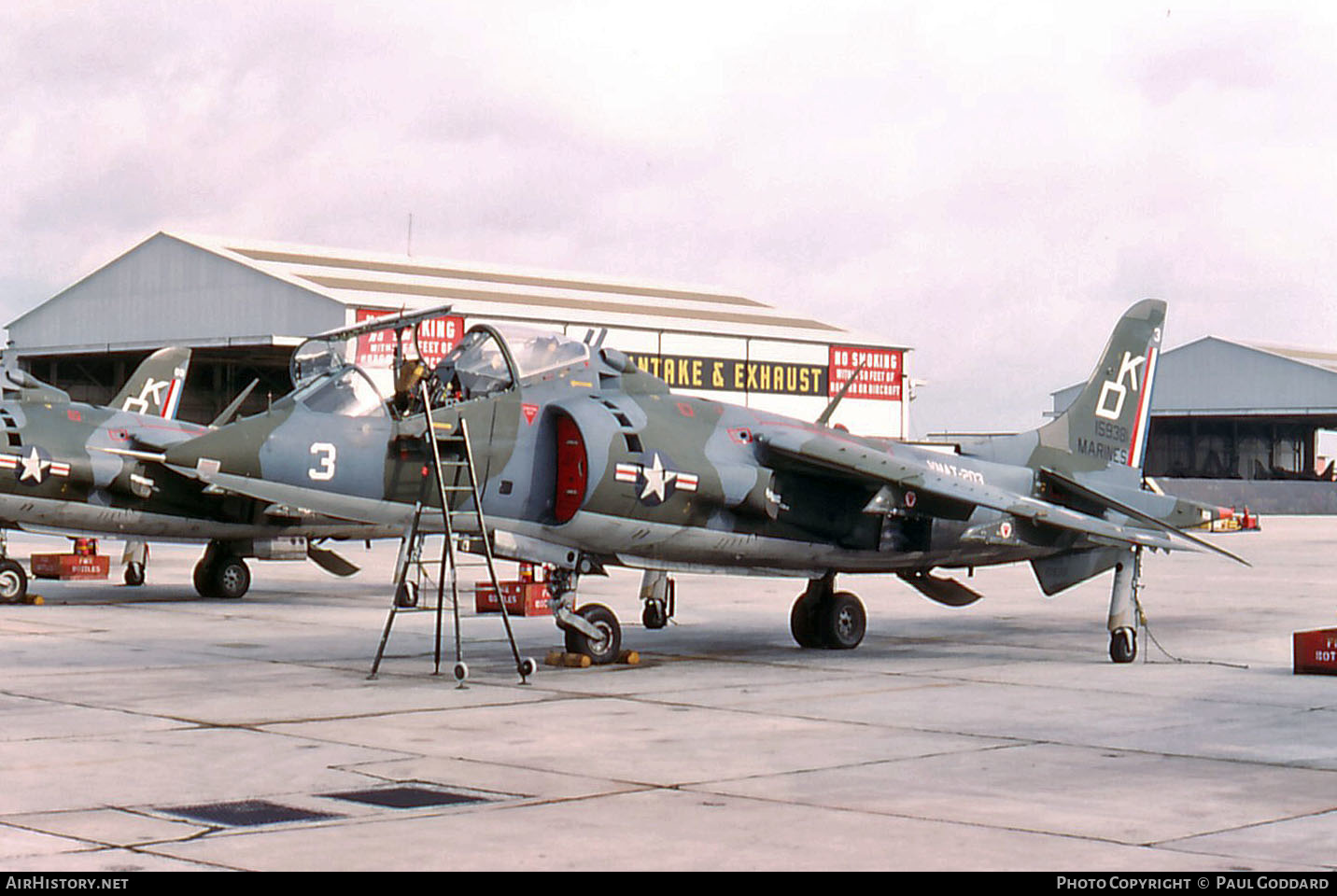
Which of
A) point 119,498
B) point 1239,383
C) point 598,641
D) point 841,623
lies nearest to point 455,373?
point 598,641

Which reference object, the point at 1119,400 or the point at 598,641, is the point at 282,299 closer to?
the point at 1119,400

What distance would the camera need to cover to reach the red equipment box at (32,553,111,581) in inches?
1049

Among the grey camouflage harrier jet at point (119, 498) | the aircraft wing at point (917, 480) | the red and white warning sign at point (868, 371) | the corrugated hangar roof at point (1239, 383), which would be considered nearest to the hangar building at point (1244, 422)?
the corrugated hangar roof at point (1239, 383)

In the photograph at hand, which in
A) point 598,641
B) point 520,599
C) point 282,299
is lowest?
point 598,641

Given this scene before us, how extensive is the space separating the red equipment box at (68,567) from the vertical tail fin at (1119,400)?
16499mm

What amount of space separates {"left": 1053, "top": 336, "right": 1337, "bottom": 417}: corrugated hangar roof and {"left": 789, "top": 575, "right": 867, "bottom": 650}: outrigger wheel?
6361cm

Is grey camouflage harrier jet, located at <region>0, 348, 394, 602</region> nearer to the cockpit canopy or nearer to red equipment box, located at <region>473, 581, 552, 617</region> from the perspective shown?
red equipment box, located at <region>473, 581, 552, 617</region>

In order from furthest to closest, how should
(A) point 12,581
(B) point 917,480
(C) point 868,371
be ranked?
(C) point 868,371, (A) point 12,581, (B) point 917,480

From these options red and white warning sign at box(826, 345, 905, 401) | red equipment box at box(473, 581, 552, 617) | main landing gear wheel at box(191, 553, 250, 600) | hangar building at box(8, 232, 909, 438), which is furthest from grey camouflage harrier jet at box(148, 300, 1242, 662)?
red and white warning sign at box(826, 345, 905, 401)

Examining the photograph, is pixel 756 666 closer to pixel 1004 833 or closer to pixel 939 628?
pixel 939 628

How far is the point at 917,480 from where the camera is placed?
1599 cm

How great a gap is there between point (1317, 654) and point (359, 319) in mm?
34249

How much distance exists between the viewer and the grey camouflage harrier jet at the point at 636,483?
14.3 meters

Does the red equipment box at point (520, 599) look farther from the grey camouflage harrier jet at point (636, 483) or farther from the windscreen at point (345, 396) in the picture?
the windscreen at point (345, 396)
